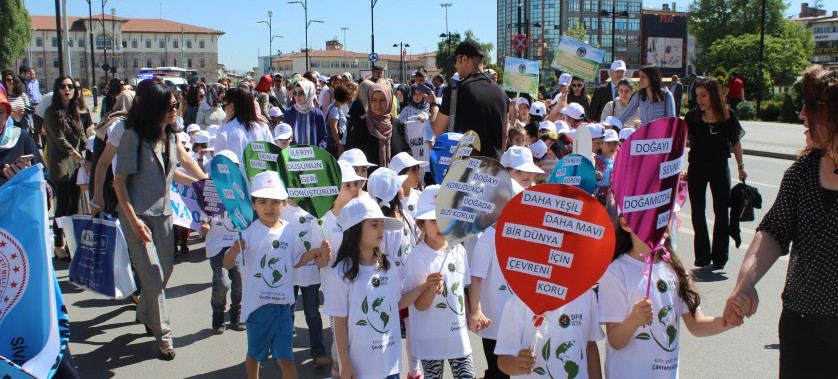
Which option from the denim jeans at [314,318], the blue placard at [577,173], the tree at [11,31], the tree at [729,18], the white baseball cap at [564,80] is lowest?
the denim jeans at [314,318]

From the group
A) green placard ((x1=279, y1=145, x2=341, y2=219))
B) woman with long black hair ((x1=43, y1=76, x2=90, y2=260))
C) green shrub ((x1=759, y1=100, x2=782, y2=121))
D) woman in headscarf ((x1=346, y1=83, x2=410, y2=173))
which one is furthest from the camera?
green shrub ((x1=759, y1=100, x2=782, y2=121))

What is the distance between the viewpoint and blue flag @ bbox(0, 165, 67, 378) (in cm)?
286

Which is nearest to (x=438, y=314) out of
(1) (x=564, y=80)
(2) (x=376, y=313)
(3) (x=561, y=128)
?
(2) (x=376, y=313)

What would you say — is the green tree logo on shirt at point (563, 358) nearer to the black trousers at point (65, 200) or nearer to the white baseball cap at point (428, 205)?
the white baseball cap at point (428, 205)

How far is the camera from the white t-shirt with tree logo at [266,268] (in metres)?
4.38

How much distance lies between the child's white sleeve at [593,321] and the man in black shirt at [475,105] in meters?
2.62

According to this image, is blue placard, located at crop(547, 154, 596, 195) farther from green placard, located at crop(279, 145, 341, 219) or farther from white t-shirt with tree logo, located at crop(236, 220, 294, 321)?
white t-shirt with tree logo, located at crop(236, 220, 294, 321)

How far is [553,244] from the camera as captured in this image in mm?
3057

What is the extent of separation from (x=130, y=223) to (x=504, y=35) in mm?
161621

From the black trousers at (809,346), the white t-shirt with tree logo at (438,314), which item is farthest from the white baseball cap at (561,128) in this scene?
the black trousers at (809,346)

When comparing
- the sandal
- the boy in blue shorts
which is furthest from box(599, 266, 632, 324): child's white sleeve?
the sandal

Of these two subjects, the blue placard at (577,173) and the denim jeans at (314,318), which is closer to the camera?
the blue placard at (577,173)

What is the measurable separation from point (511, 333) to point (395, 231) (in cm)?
142

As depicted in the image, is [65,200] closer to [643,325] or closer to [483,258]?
[483,258]
